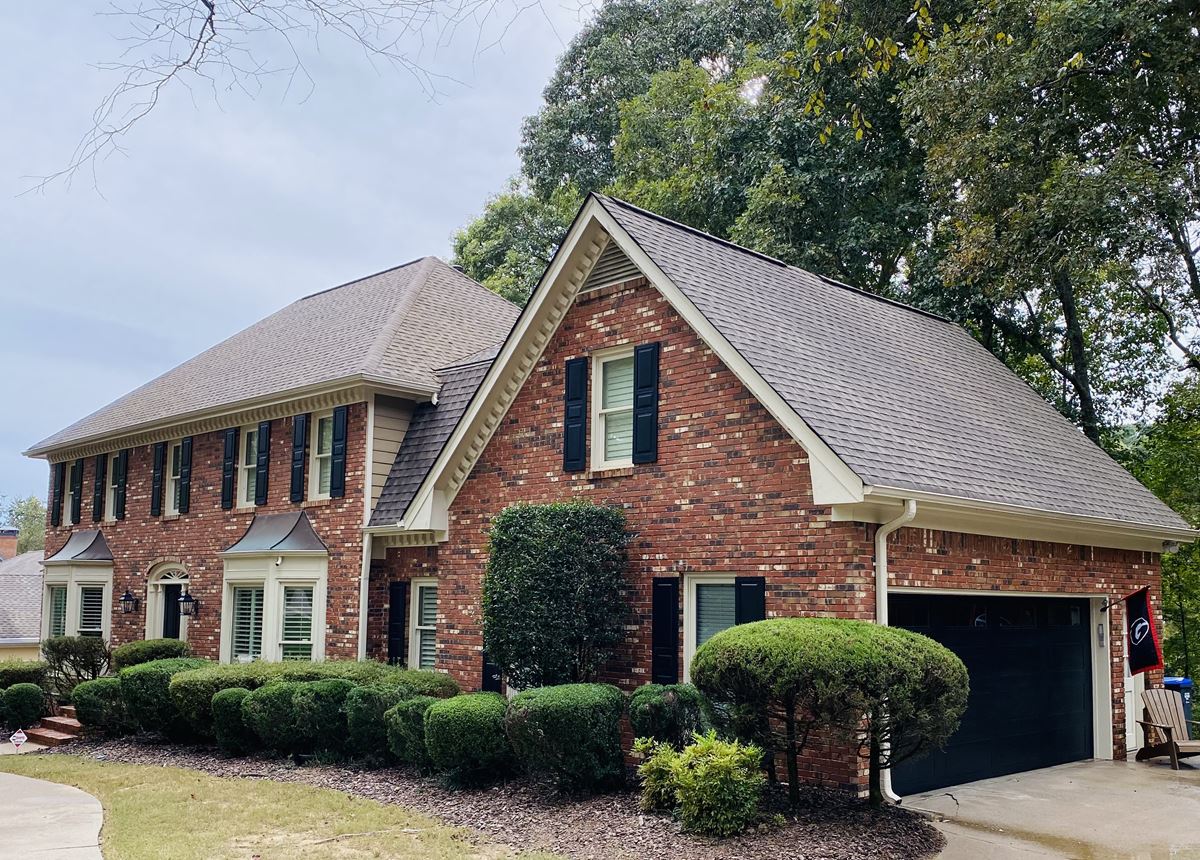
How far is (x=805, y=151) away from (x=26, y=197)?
20.7 m

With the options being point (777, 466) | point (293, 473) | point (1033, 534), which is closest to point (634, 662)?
point (777, 466)

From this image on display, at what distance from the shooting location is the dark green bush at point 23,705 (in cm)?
1855

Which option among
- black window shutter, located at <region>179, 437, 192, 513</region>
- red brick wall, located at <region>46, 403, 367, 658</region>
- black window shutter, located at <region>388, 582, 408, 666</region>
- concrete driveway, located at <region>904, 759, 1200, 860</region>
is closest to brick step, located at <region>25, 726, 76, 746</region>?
red brick wall, located at <region>46, 403, 367, 658</region>

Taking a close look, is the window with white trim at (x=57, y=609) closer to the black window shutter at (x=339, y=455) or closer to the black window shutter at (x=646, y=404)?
the black window shutter at (x=339, y=455)

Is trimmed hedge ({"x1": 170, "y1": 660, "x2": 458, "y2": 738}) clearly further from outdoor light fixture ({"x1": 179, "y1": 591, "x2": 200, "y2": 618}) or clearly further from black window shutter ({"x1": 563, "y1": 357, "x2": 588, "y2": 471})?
outdoor light fixture ({"x1": 179, "y1": 591, "x2": 200, "y2": 618})

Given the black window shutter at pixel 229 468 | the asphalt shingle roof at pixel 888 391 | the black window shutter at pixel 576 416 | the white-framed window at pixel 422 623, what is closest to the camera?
the asphalt shingle roof at pixel 888 391

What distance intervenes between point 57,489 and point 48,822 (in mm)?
16229

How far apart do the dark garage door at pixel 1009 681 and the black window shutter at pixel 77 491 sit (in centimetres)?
1904

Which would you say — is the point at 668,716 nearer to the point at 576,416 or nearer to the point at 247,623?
the point at 576,416

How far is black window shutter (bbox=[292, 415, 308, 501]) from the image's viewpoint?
17.5 meters

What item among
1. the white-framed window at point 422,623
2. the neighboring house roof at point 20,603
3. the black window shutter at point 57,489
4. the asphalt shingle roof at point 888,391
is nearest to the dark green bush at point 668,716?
the asphalt shingle roof at point 888,391

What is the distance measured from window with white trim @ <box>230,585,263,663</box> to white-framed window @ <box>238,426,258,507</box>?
1641 mm

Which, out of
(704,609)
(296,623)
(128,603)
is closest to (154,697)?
(296,623)

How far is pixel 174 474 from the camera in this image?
68.1 feet
